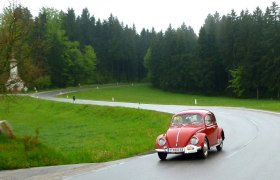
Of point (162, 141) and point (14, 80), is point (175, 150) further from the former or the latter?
point (14, 80)

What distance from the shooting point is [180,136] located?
1538 centimetres

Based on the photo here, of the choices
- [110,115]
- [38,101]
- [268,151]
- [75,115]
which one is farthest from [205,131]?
[38,101]

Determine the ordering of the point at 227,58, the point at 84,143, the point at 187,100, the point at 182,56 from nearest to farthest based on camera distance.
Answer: the point at 84,143 < the point at 187,100 < the point at 227,58 < the point at 182,56

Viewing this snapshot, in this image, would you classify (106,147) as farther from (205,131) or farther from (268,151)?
(268,151)

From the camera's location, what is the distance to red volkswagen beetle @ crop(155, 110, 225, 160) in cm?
1513

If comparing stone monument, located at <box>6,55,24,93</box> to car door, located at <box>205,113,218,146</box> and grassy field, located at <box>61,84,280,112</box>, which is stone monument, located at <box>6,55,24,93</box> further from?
grassy field, located at <box>61,84,280,112</box>

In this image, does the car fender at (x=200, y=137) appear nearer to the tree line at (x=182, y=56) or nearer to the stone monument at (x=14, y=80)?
the stone monument at (x=14, y=80)

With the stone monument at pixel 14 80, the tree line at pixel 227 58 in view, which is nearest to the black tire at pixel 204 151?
the stone monument at pixel 14 80

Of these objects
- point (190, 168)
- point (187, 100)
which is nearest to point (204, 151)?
point (190, 168)

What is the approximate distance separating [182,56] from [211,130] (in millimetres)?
88074

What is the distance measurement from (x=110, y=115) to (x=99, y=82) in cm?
8248

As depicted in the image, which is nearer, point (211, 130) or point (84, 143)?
point (211, 130)

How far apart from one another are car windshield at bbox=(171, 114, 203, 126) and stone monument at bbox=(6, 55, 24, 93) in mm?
5931

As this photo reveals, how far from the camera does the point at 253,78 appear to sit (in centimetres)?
8019
